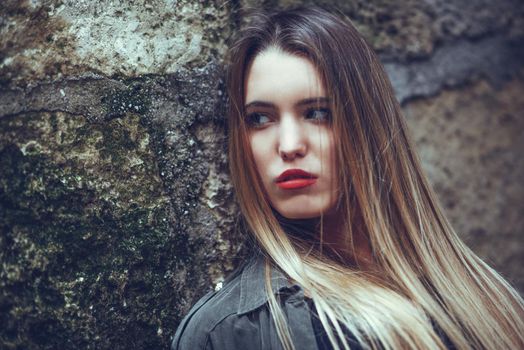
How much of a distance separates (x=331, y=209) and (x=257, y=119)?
239 millimetres

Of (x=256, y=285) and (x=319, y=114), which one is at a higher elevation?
(x=319, y=114)

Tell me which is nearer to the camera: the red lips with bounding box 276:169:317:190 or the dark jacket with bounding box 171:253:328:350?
the dark jacket with bounding box 171:253:328:350

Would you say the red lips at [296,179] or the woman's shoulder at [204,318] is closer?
the woman's shoulder at [204,318]

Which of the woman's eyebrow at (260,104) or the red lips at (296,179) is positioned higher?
the woman's eyebrow at (260,104)

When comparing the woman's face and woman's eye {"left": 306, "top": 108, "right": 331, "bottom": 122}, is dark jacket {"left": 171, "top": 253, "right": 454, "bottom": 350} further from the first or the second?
woman's eye {"left": 306, "top": 108, "right": 331, "bottom": 122}

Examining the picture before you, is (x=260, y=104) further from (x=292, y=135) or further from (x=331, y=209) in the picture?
(x=331, y=209)

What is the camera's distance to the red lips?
3.43 ft

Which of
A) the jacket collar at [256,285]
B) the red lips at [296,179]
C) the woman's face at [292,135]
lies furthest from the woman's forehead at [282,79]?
the jacket collar at [256,285]

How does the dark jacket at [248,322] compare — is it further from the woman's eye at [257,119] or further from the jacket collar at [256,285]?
the woman's eye at [257,119]

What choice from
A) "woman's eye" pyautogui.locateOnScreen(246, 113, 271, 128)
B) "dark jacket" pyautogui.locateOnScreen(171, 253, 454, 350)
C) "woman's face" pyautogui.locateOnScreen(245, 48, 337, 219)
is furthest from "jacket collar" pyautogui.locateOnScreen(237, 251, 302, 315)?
"woman's eye" pyautogui.locateOnScreen(246, 113, 271, 128)

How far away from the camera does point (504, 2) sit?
1561mm

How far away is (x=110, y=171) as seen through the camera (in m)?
0.96

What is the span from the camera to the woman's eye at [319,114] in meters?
1.07

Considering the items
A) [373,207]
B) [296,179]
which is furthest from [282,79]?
[373,207]
